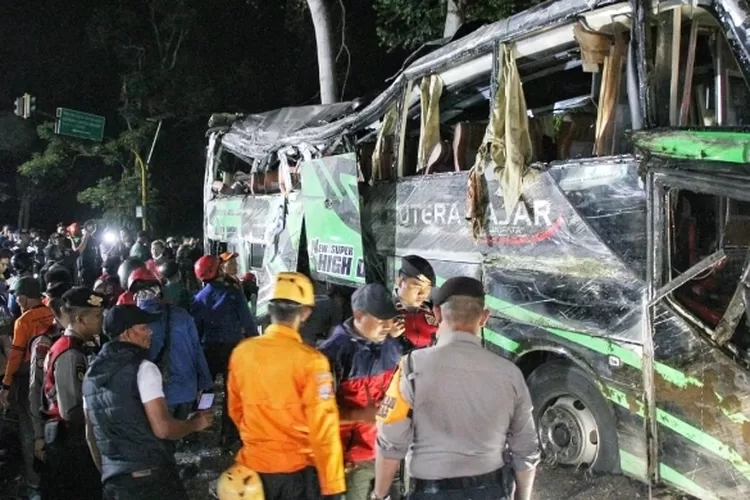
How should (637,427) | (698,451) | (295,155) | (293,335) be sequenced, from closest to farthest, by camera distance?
1. (293,335)
2. (698,451)
3. (637,427)
4. (295,155)

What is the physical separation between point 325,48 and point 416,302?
10.7 meters

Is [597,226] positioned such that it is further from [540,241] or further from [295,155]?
[295,155]

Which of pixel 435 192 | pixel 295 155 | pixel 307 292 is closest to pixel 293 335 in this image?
pixel 307 292

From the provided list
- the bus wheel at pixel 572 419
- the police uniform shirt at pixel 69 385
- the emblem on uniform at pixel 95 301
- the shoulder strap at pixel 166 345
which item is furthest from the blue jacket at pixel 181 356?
the bus wheel at pixel 572 419

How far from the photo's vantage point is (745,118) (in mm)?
4820

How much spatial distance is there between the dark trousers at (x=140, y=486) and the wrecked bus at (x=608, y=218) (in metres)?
0.97

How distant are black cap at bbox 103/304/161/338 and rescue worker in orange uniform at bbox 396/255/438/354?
152 centimetres

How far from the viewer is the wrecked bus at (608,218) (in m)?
3.65

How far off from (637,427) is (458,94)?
3650 millimetres

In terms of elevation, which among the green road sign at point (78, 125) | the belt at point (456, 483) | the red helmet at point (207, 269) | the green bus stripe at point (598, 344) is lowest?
the belt at point (456, 483)

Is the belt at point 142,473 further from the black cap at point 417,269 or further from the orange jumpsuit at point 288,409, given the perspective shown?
the black cap at point 417,269

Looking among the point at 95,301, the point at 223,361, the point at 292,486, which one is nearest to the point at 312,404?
the point at 292,486

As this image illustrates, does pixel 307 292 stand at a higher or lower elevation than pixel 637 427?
higher

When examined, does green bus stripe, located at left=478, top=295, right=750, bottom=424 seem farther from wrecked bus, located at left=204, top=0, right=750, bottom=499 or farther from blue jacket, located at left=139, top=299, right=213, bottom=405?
blue jacket, located at left=139, top=299, right=213, bottom=405
